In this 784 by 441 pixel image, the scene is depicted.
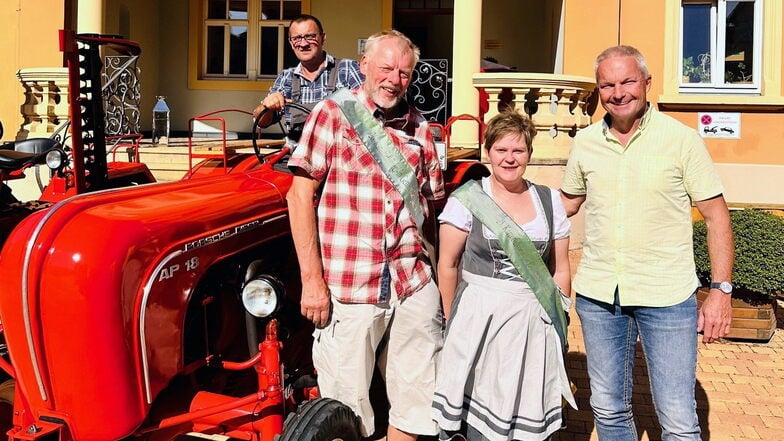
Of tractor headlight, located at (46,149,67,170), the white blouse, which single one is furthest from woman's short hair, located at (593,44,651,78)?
tractor headlight, located at (46,149,67,170)

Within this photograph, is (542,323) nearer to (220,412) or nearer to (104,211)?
(220,412)

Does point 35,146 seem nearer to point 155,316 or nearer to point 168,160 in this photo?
point 155,316

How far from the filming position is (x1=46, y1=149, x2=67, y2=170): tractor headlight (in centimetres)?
455

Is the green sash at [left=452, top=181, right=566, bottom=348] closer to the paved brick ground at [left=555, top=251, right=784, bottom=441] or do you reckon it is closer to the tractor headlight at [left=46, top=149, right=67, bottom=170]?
the paved brick ground at [left=555, top=251, right=784, bottom=441]

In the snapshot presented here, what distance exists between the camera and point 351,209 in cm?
247

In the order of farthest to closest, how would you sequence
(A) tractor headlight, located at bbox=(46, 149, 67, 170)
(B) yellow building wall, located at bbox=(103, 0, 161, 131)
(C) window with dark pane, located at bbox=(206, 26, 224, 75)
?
(C) window with dark pane, located at bbox=(206, 26, 224, 75)
(B) yellow building wall, located at bbox=(103, 0, 161, 131)
(A) tractor headlight, located at bbox=(46, 149, 67, 170)

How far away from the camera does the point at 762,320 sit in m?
5.33

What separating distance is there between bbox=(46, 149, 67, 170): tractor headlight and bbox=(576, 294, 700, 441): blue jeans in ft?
11.7

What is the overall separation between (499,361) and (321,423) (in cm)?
67

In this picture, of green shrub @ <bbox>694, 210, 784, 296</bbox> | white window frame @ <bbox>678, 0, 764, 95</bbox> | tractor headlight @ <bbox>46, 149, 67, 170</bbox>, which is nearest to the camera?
tractor headlight @ <bbox>46, 149, 67, 170</bbox>

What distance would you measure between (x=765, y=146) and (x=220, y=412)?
8693 mm

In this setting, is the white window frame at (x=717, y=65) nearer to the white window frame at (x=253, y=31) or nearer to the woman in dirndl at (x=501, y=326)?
the white window frame at (x=253, y=31)

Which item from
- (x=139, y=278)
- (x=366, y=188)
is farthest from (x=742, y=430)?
(x=139, y=278)

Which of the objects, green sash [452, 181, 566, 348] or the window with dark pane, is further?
the window with dark pane
